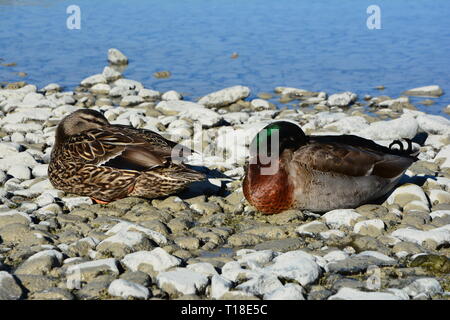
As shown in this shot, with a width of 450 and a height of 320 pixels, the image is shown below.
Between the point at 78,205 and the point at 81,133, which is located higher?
the point at 81,133

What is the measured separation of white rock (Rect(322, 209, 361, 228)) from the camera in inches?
212

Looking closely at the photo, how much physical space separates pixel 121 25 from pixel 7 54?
3013 millimetres

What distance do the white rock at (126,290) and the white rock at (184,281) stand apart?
15 centimetres

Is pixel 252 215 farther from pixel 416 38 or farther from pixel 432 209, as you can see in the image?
pixel 416 38

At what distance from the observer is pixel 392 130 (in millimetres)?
7746

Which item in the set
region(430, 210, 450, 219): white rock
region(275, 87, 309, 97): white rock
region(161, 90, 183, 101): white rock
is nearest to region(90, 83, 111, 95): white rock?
region(161, 90, 183, 101): white rock

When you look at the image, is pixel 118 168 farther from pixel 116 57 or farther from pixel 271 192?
pixel 116 57

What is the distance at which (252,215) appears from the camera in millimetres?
5723

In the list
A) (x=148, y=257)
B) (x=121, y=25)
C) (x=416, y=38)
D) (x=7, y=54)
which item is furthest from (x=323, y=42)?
(x=148, y=257)

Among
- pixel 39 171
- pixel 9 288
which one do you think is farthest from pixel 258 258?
pixel 39 171

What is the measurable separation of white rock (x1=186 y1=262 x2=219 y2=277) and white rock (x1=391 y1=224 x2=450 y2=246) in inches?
59.7

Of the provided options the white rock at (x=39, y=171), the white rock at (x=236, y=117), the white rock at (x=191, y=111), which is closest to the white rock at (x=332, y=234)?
the white rock at (x=39, y=171)

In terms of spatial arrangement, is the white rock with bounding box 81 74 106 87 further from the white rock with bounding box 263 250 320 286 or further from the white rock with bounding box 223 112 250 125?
the white rock with bounding box 263 250 320 286
